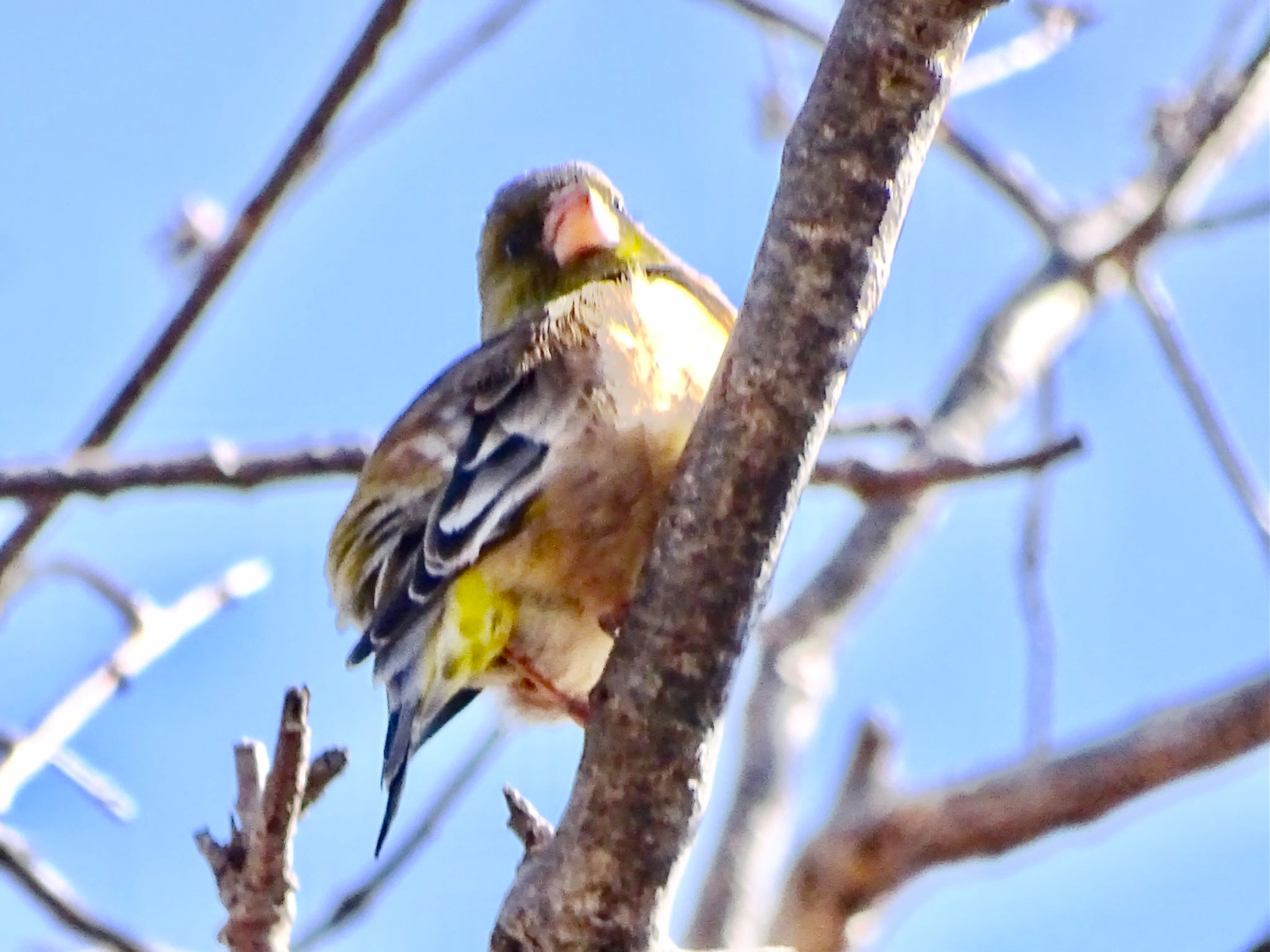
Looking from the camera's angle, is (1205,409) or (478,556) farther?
(1205,409)

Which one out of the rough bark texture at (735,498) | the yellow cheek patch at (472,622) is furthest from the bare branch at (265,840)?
the yellow cheek patch at (472,622)

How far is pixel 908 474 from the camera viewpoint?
2.88m

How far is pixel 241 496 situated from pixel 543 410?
46 cm

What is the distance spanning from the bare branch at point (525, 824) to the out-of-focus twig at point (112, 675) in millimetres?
1148

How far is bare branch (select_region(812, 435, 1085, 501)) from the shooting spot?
2.63m

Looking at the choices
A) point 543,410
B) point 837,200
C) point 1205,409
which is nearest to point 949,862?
point 1205,409

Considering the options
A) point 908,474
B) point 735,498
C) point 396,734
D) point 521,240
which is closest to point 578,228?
point 521,240

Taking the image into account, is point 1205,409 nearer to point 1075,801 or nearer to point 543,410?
point 1075,801

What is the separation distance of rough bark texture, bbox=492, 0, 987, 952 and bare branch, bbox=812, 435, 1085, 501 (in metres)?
0.78

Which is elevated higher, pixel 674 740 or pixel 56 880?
pixel 56 880

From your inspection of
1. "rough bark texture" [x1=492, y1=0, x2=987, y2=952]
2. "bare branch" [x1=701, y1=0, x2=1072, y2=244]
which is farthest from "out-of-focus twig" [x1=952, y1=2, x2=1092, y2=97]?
"rough bark texture" [x1=492, y1=0, x2=987, y2=952]

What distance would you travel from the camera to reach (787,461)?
6.17 feet

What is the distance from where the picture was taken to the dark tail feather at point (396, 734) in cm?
224

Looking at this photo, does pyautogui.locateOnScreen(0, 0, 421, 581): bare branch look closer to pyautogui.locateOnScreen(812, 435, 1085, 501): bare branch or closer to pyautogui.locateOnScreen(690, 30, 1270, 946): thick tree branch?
pyautogui.locateOnScreen(812, 435, 1085, 501): bare branch
